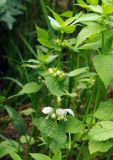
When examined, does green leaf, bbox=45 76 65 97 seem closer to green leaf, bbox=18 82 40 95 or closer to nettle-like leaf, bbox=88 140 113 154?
nettle-like leaf, bbox=88 140 113 154

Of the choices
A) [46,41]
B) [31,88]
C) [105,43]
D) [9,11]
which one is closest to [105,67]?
[105,43]

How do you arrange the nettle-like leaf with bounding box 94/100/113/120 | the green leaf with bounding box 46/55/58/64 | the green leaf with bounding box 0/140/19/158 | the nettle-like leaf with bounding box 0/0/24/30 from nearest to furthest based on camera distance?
the nettle-like leaf with bounding box 94/100/113/120
the green leaf with bounding box 46/55/58/64
the green leaf with bounding box 0/140/19/158
the nettle-like leaf with bounding box 0/0/24/30

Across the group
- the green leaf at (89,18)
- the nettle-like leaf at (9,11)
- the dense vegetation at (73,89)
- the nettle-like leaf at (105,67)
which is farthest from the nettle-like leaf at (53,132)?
the nettle-like leaf at (9,11)

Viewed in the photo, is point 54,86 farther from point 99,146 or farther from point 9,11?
point 9,11

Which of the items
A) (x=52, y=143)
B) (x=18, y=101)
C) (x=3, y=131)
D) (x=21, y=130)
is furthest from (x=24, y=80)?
(x=52, y=143)

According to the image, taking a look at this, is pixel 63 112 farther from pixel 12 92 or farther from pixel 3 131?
pixel 12 92

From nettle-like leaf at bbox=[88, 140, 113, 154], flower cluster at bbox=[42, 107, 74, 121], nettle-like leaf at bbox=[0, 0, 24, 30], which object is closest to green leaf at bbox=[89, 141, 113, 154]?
nettle-like leaf at bbox=[88, 140, 113, 154]

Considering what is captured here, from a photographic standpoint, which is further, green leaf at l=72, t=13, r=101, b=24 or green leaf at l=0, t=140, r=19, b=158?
green leaf at l=0, t=140, r=19, b=158
